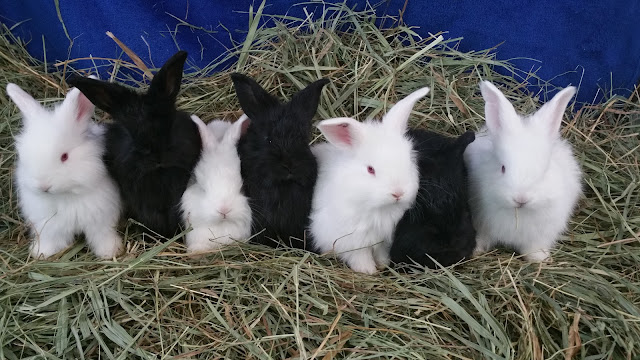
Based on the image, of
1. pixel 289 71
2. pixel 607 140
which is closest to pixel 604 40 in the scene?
pixel 607 140

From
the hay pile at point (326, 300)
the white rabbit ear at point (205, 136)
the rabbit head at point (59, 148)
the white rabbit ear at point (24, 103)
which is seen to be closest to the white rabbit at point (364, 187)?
the hay pile at point (326, 300)

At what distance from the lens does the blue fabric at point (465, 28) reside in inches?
125

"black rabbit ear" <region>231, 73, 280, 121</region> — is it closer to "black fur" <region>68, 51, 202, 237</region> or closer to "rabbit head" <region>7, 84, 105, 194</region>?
"black fur" <region>68, 51, 202, 237</region>

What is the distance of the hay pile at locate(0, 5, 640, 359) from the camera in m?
2.14

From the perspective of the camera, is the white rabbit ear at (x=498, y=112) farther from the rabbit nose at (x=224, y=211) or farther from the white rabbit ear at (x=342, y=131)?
the rabbit nose at (x=224, y=211)

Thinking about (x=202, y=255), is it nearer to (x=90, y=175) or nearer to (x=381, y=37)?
(x=90, y=175)

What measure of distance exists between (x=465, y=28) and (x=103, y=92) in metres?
1.92

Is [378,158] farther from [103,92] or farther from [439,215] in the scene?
[103,92]

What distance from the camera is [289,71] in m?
3.02

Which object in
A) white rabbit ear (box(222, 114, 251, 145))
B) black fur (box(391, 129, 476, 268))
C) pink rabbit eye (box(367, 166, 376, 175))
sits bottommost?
black fur (box(391, 129, 476, 268))

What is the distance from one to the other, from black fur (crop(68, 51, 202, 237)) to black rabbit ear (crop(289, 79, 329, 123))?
455mm

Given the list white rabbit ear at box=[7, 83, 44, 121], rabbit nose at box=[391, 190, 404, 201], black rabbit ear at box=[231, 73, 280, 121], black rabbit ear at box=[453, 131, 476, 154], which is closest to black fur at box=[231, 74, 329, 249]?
black rabbit ear at box=[231, 73, 280, 121]

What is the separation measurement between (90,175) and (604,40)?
8.97 feet

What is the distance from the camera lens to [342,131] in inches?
94.9
